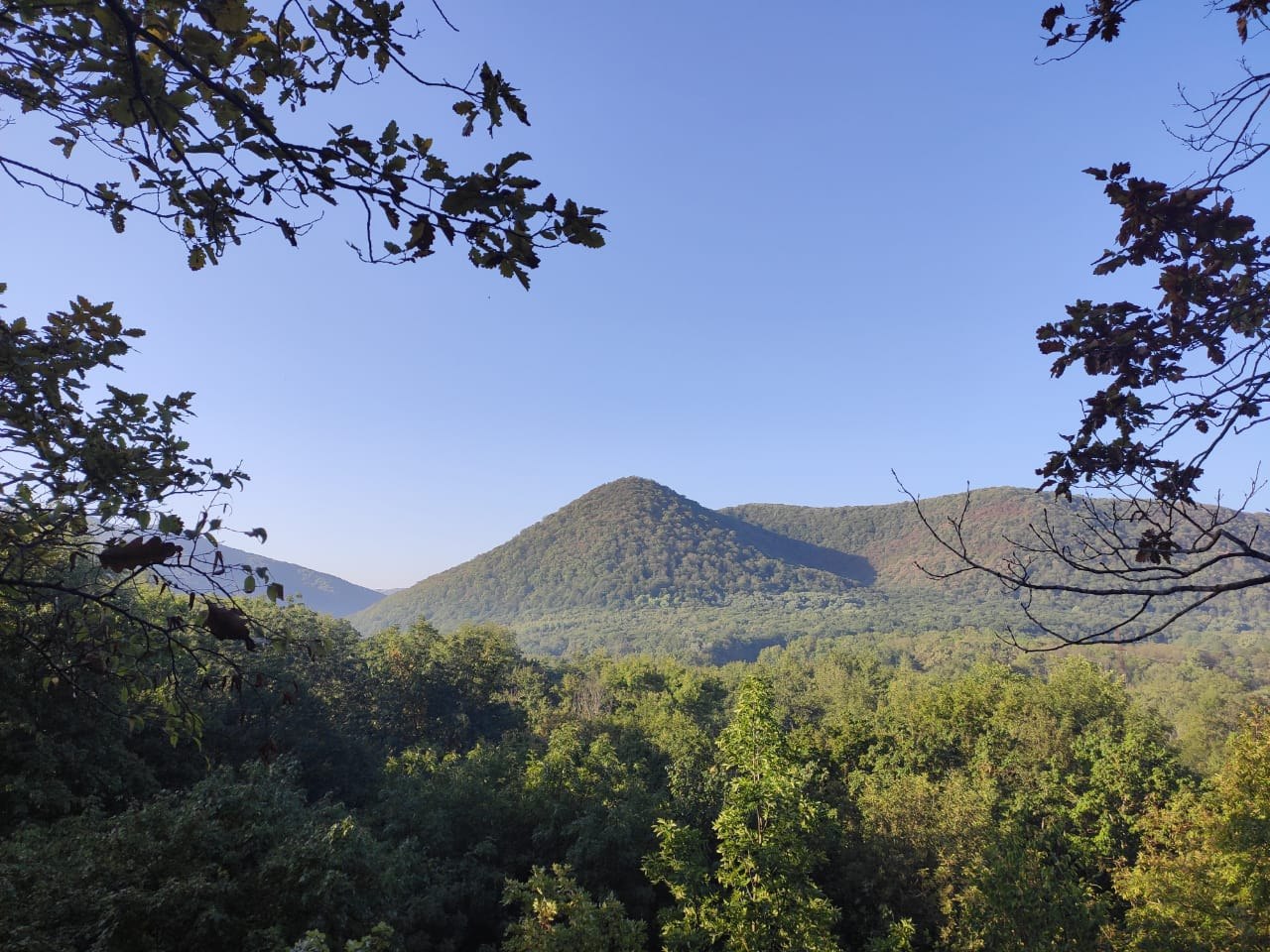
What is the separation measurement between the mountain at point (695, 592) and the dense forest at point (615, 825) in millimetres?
86222

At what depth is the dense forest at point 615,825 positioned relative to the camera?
6488 millimetres

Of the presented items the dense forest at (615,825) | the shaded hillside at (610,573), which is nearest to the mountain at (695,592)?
the shaded hillside at (610,573)

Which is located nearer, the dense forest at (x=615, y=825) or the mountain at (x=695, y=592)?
the dense forest at (x=615, y=825)

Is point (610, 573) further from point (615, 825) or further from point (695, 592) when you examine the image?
point (615, 825)

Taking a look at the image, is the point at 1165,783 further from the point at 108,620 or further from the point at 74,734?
the point at 74,734

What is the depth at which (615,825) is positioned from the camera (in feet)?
46.3

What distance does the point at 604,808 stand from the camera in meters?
15.3

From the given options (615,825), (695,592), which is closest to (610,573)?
(695,592)

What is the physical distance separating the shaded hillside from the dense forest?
136 m

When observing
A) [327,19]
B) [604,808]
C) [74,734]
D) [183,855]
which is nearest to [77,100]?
[327,19]

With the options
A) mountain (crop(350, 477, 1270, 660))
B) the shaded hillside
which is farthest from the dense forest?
the shaded hillside

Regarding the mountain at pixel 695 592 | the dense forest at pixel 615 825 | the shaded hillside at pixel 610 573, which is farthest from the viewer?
the shaded hillside at pixel 610 573

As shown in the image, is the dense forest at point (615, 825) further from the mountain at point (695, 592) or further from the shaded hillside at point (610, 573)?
the shaded hillside at point (610, 573)

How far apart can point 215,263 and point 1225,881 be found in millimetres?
16780
